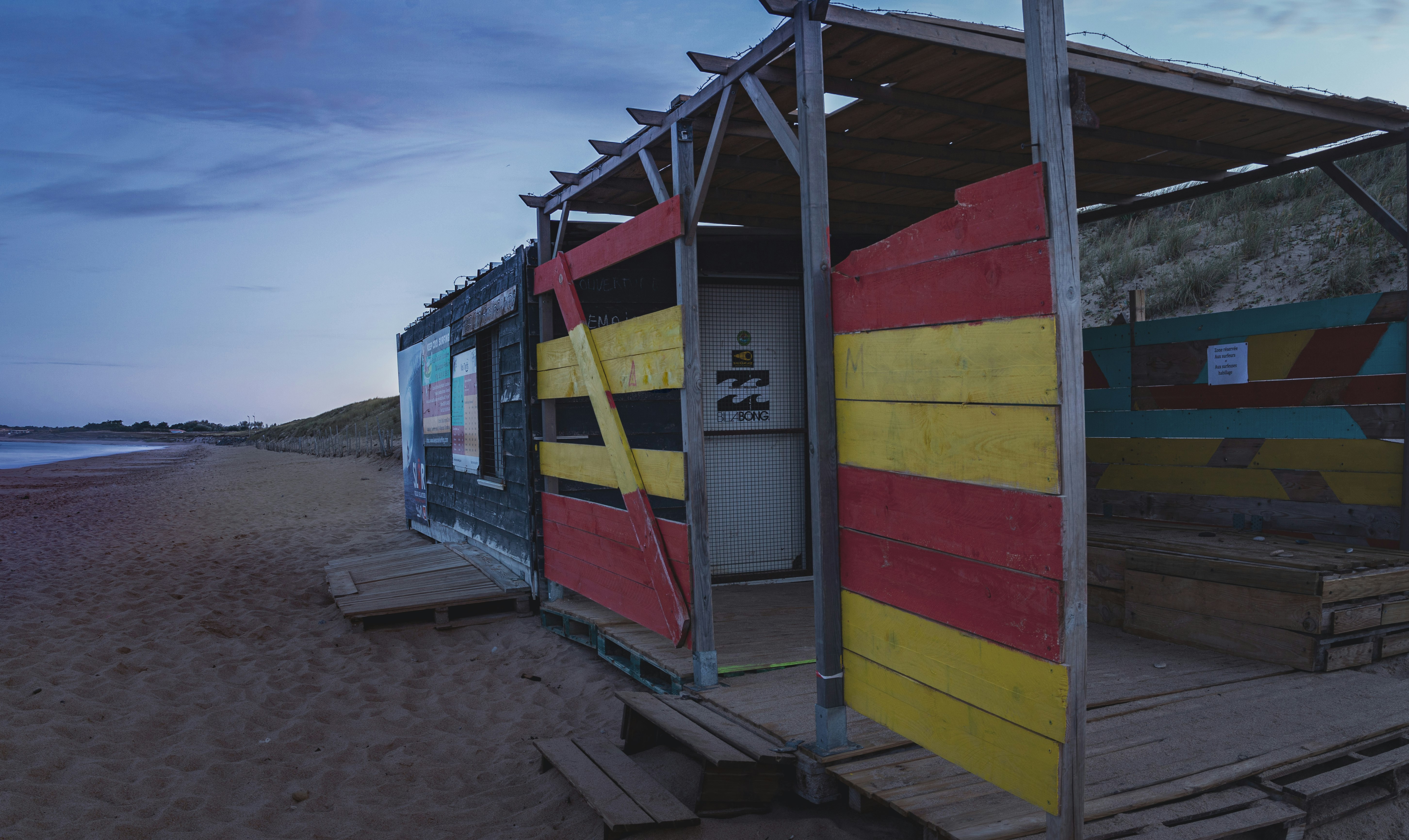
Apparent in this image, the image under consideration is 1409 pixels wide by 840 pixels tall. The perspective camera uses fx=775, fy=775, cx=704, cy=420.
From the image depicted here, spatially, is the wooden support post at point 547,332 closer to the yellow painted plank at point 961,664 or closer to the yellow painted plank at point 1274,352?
the yellow painted plank at point 961,664

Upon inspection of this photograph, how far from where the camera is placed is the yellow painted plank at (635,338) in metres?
4.30

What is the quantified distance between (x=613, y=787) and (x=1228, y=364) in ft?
18.6

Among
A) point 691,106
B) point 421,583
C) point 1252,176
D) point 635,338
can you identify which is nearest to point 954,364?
point 691,106

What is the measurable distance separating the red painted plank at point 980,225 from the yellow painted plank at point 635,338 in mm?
1612

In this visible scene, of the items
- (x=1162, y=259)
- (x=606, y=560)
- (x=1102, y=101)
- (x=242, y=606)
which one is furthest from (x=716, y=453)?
(x=1162, y=259)

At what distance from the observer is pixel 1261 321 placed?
19.1 feet

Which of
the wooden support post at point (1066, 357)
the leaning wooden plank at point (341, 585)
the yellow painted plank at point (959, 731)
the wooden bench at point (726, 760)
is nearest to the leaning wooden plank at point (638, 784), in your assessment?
the wooden bench at point (726, 760)

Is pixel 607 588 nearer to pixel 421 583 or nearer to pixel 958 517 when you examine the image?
pixel 421 583

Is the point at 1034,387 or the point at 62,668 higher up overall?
the point at 1034,387

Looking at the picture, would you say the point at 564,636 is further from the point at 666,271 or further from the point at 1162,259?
the point at 1162,259

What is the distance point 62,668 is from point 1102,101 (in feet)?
25.6

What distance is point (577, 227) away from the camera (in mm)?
6598

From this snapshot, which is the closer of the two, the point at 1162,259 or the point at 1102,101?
the point at 1102,101

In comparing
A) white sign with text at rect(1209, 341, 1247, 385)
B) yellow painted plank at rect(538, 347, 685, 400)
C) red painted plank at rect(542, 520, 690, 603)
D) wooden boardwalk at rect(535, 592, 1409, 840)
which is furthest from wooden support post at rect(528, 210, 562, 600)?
white sign with text at rect(1209, 341, 1247, 385)
